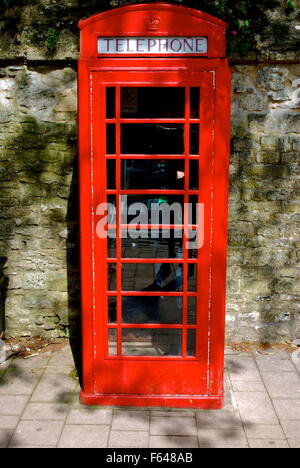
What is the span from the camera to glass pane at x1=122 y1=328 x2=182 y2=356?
4.24m

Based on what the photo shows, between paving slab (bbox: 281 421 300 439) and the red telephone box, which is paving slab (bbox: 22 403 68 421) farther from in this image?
paving slab (bbox: 281 421 300 439)

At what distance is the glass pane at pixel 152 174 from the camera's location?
13.0 feet

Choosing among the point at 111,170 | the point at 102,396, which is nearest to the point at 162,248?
the point at 111,170

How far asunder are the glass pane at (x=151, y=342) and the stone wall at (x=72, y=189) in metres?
1.10

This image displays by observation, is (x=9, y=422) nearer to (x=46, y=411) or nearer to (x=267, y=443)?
(x=46, y=411)

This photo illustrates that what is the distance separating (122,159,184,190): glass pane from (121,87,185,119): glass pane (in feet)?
1.11

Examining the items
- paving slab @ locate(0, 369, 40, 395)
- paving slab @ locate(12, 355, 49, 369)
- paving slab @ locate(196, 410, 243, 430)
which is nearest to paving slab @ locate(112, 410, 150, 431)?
paving slab @ locate(196, 410, 243, 430)

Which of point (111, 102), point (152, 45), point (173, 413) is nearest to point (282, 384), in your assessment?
point (173, 413)

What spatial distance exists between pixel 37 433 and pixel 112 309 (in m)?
1.04

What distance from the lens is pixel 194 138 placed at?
3.91 metres

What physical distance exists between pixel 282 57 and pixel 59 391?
3465 millimetres

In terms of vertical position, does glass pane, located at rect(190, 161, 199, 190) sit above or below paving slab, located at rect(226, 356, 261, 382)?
above

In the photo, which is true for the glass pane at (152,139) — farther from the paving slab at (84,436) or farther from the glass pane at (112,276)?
the paving slab at (84,436)

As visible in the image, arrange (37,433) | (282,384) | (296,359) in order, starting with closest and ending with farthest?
1. (37,433)
2. (282,384)
3. (296,359)
